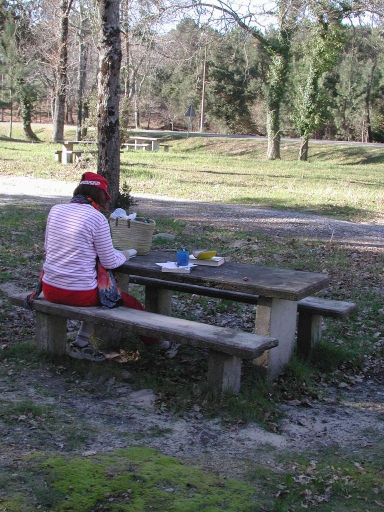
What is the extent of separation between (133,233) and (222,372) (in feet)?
5.32

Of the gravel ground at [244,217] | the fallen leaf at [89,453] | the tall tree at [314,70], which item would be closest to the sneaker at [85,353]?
the fallen leaf at [89,453]

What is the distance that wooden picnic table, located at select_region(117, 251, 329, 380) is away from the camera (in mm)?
4641

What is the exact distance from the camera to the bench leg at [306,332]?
5555 millimetres

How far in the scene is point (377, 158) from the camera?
113 feet

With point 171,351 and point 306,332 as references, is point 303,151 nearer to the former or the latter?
point 306,332

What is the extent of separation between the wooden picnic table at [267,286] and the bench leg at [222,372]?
1.76ft

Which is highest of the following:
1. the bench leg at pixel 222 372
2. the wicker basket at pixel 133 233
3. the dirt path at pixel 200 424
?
the wicker basket at pixel 133 233

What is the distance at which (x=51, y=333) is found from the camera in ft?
16.7

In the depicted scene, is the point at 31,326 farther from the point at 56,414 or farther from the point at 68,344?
the point at 56,414

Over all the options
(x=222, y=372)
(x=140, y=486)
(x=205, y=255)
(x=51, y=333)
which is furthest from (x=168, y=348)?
(x=140, y=486)

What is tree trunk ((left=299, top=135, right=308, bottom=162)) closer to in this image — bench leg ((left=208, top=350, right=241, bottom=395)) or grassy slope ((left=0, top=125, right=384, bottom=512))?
grassy slope ((left=0, top=125, right=384, bottom=512))

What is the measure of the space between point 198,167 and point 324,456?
20759 millimetres

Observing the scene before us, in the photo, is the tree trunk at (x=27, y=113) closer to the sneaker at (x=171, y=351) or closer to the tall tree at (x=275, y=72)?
the tall tree at (x=275, y=72)

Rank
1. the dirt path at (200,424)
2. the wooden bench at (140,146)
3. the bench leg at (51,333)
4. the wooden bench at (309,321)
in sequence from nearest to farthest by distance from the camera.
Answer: the dirt path at (200,424)
the bench leg at (51,333)
the wooden bench at (309,321)
the wooden bench at (140,146)
